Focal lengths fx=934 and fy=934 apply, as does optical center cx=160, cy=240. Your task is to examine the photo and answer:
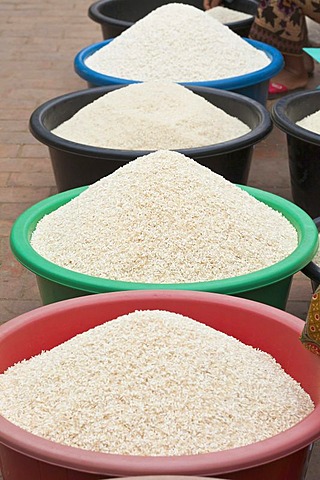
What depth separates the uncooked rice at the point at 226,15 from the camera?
4.68 m

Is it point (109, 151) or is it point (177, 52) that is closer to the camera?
point (109, 151)

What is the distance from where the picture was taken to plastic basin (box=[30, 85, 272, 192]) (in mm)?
2596

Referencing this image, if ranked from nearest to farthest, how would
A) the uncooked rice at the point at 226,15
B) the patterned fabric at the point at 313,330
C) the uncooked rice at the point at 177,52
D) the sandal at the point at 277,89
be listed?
the patterned fabric at the point at 313,330
the uncooked rice at the point at 177,52
the sandal at the point at 277,89
the uncooked rice at the point at 226,15

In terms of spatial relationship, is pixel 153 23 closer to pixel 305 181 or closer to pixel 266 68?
pixel 266 68

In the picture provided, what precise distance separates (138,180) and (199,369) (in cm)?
68

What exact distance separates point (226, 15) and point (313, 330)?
340 cm

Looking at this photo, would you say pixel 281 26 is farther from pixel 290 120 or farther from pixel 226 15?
pixel 290 120

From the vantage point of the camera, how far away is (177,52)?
352 centimetres

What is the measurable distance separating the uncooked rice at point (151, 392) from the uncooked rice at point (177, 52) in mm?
1981

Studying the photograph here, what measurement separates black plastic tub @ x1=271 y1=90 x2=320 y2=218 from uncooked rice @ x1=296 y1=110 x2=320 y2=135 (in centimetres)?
3

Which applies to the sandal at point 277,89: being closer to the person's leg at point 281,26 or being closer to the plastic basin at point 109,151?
the person's leg at point 281,26

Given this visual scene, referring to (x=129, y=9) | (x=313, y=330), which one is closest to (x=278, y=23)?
(x=129, y=9)

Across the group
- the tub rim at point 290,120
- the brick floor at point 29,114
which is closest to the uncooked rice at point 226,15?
the brick floor at point 29,114

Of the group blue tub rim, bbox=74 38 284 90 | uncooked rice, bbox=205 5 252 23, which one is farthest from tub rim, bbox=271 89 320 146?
uncooked rice, bbox=205 5 252 23
